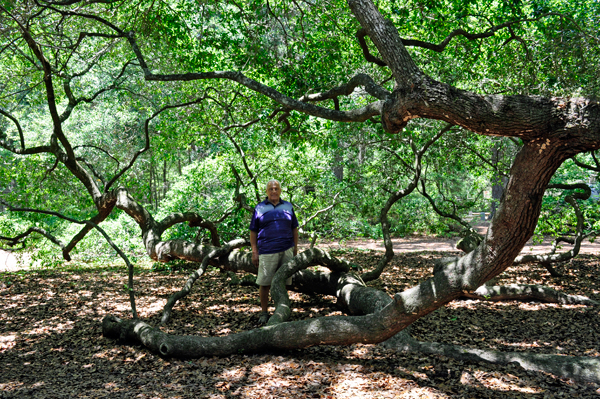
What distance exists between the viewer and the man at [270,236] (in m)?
5.20

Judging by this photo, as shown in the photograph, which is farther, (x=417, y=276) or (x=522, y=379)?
(x=417, y=276)

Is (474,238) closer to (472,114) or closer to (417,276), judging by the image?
(417,276)

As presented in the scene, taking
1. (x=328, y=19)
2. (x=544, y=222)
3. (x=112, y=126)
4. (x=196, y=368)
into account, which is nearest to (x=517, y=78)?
(x=544, y=222)

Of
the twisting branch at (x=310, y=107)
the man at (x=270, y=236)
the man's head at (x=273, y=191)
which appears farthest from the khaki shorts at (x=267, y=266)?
the twisting branch at (x=310, y=107)

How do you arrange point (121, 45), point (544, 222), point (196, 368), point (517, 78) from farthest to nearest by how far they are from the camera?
point (121, 45) < point (544, 222) < point (517, 78) < point (196, 368)

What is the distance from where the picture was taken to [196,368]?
3.95 m

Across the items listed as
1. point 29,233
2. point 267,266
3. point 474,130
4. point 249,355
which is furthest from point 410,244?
point 474,130

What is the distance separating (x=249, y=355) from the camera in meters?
4.18

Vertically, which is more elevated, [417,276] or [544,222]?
[544,222]

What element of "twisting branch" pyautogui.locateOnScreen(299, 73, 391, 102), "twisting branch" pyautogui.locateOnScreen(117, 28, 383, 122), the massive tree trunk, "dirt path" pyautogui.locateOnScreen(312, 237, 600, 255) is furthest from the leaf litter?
"dirt path" pyautogui.locateOnScreen(312, 237, 600, 255)

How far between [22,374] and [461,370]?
3989 mm

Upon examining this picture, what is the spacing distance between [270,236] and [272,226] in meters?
0.13

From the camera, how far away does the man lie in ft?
17.0

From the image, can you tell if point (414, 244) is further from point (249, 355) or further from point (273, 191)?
point (249, 355)
